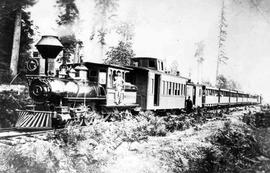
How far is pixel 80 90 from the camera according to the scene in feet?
32.0

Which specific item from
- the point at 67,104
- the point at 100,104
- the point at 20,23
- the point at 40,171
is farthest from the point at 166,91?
the point at 40,171

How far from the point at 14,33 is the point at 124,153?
13824 mm

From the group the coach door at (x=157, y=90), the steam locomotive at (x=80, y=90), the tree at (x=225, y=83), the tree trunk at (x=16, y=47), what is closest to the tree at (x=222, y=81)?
the tree at (x=225, y=83)

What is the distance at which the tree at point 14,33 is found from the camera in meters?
17.0

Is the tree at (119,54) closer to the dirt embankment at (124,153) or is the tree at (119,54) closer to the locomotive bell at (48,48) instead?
the locomotive bell at (48,48)

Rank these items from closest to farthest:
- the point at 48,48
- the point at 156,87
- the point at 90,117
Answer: the point at 48,48
the point at 90,117
the point at 156,87

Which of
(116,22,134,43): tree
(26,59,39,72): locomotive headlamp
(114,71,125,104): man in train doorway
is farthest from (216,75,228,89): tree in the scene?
(26,59,39,72): locomotive headlamp

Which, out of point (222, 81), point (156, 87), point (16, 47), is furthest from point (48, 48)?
point (222, 81)

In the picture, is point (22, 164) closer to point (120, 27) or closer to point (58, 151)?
point (58, 151)

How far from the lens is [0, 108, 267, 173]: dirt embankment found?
16.4 ft

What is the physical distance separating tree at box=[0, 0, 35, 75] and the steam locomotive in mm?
7516

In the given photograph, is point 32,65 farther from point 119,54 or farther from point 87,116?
point 119,54

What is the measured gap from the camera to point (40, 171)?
15.7ft

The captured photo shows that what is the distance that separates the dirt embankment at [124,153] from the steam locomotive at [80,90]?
215 centimetres
